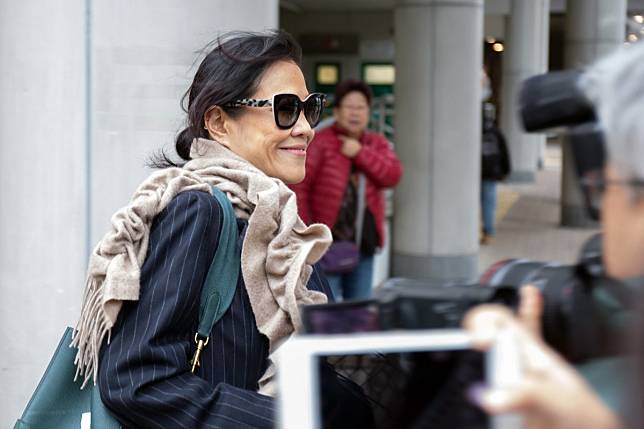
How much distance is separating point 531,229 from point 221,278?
14.7 metres

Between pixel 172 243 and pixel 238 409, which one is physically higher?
pixel 172 243

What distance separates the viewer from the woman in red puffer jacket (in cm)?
706

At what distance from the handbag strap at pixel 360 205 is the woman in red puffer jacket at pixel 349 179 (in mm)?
26

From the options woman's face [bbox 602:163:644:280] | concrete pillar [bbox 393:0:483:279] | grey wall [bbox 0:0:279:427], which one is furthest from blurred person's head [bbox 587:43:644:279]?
concrete pillar [bbox 393:0:483:279]

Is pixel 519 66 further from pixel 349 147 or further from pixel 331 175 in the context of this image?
pixel 331 175

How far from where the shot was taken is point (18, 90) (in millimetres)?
4809

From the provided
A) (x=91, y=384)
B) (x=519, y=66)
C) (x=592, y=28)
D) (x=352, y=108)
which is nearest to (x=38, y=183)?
(x=91, y=384)

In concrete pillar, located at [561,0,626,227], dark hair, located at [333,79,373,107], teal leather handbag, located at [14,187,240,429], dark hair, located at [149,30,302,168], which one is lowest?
teal leather handbag, located at [14,187,240,429]

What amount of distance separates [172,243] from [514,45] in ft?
75.7

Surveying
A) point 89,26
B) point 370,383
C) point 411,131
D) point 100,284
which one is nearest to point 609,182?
point 370,383

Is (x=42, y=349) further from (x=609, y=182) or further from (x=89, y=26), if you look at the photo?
(x=609, y=182)

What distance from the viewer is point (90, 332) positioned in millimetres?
2430

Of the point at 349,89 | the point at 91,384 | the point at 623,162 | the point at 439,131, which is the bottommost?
the point at 91,384

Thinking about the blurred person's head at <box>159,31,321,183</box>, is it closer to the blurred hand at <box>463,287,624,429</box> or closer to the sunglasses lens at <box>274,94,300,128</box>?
the sunglasses lens at <box>274,94,300,128</box>
